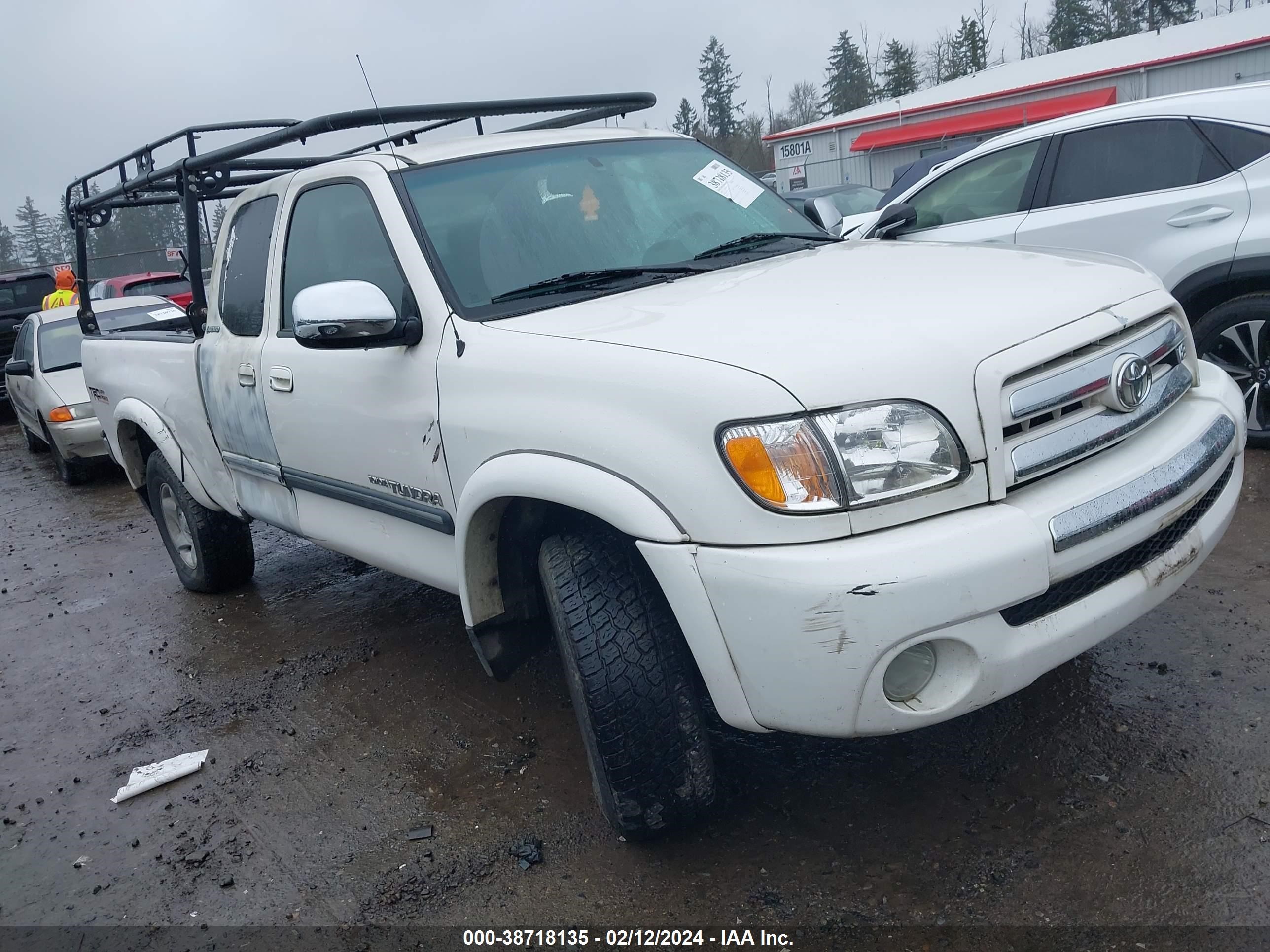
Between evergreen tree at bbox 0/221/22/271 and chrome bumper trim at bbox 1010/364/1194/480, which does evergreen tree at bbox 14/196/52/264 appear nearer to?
evergreen tree at bbox 0/221/22/271

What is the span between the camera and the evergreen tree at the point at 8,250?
38237 millimetres

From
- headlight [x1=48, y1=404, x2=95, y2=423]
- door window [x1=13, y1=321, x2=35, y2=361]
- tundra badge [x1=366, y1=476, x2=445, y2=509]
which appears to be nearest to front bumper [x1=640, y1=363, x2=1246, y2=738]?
tundra badge [x1=366, y1=476, x2=445, y2=509]

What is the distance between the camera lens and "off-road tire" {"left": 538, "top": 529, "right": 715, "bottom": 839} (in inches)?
96.3

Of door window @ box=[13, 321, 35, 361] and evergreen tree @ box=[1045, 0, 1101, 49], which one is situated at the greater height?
evergreen tree @ box=[1045, 0, 1101, 49]

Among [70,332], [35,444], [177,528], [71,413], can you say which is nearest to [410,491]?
[177,528]

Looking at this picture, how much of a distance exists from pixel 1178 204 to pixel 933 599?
13.0ft

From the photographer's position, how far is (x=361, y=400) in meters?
3.22

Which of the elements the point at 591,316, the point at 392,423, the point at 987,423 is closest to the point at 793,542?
the point at 987,423

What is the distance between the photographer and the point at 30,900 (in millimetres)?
2895

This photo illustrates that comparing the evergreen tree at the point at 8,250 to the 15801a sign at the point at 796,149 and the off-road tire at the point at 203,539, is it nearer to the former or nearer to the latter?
the 15801a sign at the point at 796,149

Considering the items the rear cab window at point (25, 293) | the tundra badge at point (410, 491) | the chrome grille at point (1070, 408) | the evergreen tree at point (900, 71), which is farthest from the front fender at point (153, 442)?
the evergreen tree at point (900, 71)

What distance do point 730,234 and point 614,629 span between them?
5.29ft

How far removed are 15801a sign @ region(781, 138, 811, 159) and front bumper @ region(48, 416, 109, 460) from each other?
1149 inches

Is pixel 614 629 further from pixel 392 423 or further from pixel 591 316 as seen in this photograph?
pixel 392 423
